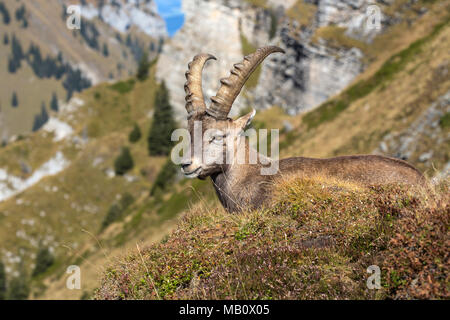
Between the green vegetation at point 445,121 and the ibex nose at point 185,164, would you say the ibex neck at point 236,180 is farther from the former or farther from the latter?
the green vegetation at point 445,121

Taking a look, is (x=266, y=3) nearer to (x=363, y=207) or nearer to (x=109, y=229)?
(x=109, y=229)

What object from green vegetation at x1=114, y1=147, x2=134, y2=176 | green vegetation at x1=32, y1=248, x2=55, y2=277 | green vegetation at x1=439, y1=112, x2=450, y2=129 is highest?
green vegetation at x1=439, y1=112, x2=450, y2=129

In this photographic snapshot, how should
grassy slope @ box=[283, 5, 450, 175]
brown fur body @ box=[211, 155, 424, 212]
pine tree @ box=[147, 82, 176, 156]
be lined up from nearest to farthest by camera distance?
brown fur body @ box=[211, 155, 424, 212] < grassy slope @ box=[283, 5, 450, 175] < pine tree @ box=[147, 82, 176, 156]

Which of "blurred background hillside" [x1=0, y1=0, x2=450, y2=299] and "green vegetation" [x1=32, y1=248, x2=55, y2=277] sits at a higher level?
"blurred background hillside" [x1=0, y1=0, x2=450, y2=299]

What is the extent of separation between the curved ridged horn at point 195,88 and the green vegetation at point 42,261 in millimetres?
105661

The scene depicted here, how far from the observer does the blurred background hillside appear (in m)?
44.3

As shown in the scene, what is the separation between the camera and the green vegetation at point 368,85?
205 ft

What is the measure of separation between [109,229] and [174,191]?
13.2 meters

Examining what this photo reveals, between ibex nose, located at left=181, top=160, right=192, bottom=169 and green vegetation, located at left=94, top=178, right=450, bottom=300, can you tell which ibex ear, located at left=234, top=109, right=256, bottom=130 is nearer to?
ibex nose, located at left=181, top=160, right=192, bottom=169

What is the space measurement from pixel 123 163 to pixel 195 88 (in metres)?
111

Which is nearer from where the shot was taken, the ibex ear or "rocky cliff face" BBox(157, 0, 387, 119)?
the ibex ear

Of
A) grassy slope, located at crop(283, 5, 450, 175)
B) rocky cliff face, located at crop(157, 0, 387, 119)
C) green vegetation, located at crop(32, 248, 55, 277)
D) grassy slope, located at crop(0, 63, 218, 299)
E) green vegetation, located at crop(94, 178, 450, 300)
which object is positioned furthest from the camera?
grassy slope, located at crop(0, 63, 218, 299)

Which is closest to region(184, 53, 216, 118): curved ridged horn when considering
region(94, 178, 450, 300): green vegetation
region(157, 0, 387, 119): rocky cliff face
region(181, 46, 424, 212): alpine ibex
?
region(181, 46, 424, 212): alpine ibex
